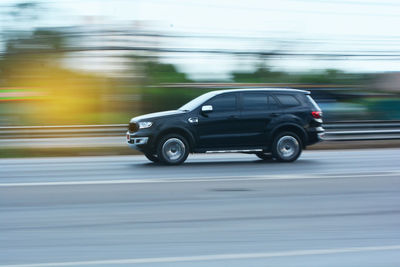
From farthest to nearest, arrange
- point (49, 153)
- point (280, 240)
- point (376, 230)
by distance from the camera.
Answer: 1. point (49, 153)
2. point (376, 230)
3. point (280, 240)

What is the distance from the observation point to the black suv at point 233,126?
11547 mm

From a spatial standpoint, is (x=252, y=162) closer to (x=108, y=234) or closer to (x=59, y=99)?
(x=108, y=234)

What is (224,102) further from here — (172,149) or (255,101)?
(172,149)

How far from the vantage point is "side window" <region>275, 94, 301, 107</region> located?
1231 cm

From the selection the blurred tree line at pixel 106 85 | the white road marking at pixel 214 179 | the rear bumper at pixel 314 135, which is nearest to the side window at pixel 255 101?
the rear bumper at pixel 314 135

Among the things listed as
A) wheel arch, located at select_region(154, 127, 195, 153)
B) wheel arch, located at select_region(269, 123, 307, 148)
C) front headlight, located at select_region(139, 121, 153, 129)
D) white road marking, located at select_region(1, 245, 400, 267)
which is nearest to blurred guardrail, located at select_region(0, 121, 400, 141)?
wheel arch, located at select_region(269, 123, 307, 148)

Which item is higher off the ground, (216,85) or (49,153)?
(216,85)

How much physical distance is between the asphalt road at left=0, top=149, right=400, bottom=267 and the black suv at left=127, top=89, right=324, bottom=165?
1082mm

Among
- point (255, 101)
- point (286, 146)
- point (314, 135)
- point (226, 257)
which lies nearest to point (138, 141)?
point (255, 101)

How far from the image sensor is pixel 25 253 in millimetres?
4586

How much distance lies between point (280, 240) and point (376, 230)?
3.70 ft

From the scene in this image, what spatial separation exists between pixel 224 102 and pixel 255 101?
2.43 feet

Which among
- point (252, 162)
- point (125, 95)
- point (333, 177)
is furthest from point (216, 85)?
point (333, 177)

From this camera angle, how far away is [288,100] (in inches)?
487
